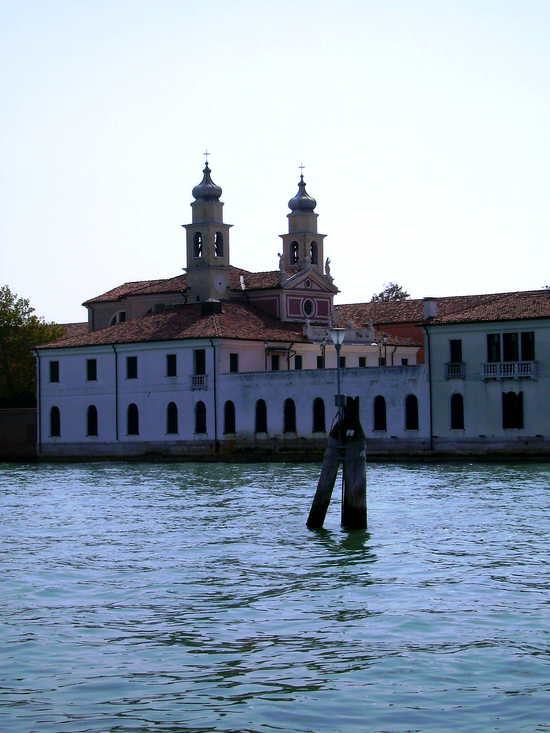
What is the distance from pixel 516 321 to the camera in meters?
44.3

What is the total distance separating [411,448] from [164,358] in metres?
10.8

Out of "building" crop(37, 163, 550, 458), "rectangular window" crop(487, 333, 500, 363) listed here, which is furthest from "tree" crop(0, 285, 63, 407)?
"rectangular window" crop(487, 333, 500, 363)

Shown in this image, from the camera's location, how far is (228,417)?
51938 millimetres

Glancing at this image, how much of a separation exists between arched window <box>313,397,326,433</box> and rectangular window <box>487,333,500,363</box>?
6847 millimetres

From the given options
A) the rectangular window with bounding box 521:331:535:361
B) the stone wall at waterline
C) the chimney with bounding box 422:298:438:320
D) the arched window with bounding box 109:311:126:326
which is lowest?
the stone wall at waterline

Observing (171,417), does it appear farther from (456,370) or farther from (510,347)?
(510,347)

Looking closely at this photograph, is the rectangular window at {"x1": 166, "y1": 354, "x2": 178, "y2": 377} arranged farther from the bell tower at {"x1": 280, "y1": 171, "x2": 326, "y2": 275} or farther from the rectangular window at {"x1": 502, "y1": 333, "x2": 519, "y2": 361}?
the rectangular window at {"x1": 502, "y1": 333, "x2": 519, "y2": 361}

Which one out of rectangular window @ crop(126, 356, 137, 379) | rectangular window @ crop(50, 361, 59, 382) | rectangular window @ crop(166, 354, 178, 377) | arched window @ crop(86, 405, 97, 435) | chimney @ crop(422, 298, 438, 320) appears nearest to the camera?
chimney @ crop(422, 298, 438, 320)

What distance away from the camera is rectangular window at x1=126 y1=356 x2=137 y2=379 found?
54.5 m

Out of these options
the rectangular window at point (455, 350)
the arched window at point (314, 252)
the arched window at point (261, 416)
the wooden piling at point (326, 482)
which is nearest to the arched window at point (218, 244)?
the arched window at point (314, 252)

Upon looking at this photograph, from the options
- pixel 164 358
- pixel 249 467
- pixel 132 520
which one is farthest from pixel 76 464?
pixel 132 520

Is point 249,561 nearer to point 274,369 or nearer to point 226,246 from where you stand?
point 274,369

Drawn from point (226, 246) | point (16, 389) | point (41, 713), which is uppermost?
Result: point (226, 246)

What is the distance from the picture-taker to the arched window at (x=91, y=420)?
55312mm
